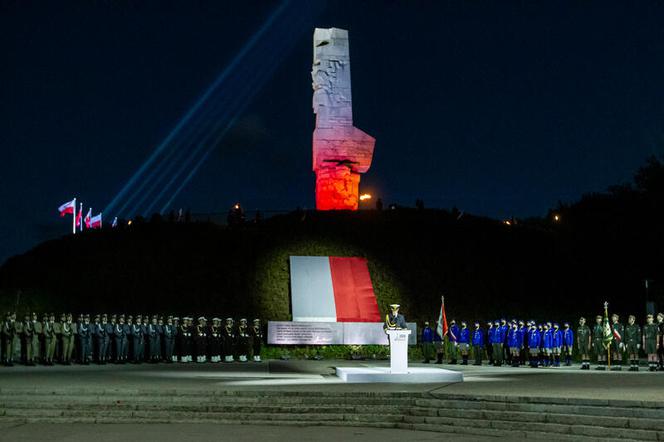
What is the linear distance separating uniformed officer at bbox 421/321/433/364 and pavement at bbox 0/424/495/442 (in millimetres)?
15992

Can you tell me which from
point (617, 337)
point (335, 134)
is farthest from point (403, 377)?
point (335, 134)

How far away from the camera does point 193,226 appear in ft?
129

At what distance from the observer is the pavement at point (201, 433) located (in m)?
11.4

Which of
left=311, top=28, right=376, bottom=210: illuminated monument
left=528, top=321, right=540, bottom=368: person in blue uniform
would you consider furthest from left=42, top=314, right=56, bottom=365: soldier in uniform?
left=311, top=28, right=376, bottom=210: illuminated monument

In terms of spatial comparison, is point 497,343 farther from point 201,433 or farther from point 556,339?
point 201,433

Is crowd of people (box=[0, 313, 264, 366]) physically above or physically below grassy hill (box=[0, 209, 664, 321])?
below

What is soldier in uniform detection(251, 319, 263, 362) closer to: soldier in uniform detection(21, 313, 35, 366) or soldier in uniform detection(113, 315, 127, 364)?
soldier in uniform detection(113, 315, 127, 364)

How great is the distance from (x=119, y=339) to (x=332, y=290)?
34.8 ft

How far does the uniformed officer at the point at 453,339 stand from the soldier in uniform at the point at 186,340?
9.45 meters

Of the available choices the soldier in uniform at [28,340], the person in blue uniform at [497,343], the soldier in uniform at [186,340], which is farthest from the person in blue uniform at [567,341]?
the soldier in uniform at [28,340]

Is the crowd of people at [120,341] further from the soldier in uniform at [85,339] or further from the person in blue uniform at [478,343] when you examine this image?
the person in blue uniform at [478,343]

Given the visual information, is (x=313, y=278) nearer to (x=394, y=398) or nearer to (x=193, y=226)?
(x=193, y=226)

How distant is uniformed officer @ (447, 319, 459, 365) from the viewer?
27.7 meters

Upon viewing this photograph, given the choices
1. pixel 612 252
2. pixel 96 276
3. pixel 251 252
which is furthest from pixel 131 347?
pixel 612 252
